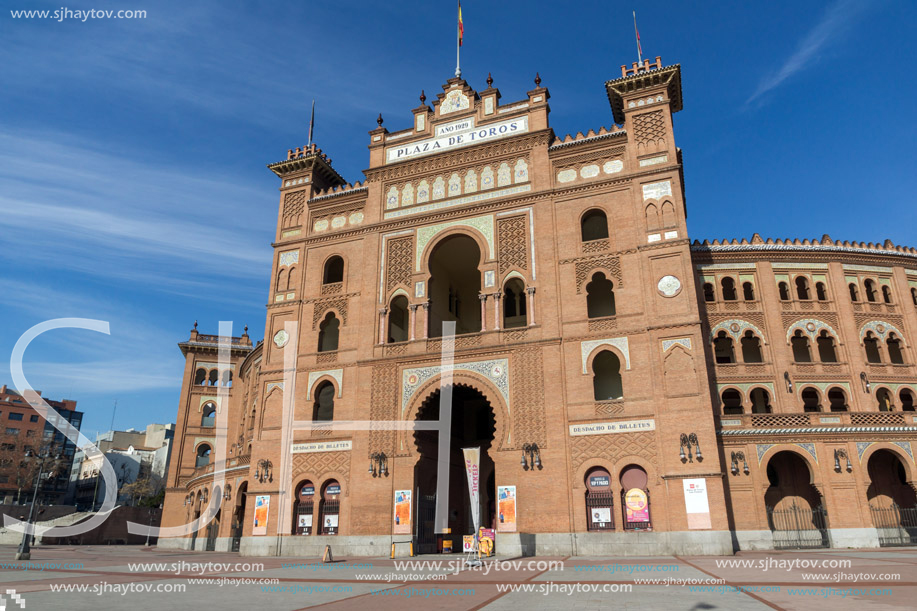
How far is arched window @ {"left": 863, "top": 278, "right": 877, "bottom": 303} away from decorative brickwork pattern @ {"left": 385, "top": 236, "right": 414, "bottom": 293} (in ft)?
79.6

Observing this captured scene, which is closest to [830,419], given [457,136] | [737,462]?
[737,462]

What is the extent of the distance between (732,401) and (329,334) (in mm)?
21696

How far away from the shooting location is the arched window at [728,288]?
31484 millimetres

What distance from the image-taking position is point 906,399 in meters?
30.2

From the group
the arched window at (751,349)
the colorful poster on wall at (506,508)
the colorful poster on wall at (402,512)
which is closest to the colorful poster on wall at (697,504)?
the colorful poster on wall at (506,508)

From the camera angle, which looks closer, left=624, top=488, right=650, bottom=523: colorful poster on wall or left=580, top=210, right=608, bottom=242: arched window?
left=624, top=488, right=650, bottom=523: colorful poster on wall

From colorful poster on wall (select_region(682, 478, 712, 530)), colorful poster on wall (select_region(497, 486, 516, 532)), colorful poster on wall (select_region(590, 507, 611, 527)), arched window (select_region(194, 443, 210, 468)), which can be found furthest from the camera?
arched window (select_region(194, 443, 210, 468))

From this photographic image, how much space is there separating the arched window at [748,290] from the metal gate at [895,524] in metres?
11.0

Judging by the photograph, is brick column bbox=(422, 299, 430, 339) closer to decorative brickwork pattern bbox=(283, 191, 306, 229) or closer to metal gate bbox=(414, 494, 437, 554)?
metal gate bbox=(414, 494, 437, 554)

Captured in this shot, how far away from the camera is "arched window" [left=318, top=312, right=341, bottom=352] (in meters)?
31.5

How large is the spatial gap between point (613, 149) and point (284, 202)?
18.8 m

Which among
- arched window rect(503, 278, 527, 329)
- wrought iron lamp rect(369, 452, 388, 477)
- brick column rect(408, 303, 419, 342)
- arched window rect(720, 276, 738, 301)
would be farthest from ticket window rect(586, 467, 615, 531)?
arched window rect(720, 276, 738, 301)

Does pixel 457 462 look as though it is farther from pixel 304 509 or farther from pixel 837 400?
pixel 837 400

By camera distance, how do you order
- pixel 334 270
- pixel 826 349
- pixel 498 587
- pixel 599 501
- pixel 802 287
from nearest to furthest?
pixel 498 587 → pixel 599 501 → pixel 826 349 → pixel 802 287 → pixel 334 270
